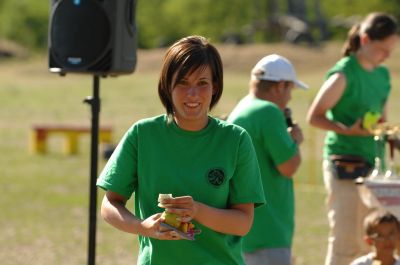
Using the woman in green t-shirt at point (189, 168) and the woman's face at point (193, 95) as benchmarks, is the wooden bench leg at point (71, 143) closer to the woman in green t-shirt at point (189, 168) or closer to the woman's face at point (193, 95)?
the woman in green t-shirt at point (189, 168)

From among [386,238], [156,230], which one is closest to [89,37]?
[386,238]

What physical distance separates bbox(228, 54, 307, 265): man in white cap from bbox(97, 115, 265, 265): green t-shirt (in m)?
1.92

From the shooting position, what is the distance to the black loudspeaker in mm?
8023

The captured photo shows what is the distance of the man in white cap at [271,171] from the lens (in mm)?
6426

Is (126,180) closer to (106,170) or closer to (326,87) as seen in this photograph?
(106,170)

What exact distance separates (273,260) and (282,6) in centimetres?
7459

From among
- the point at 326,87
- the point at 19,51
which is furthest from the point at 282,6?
the point at 326,87

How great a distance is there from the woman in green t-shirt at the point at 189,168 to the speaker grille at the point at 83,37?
3.59 meters

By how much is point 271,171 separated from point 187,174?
220 centimetres

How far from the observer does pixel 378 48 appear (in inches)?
304

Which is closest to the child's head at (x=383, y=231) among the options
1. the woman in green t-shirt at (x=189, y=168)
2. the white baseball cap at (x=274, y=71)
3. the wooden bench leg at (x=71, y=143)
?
the white baseball cap at (x=274, y=71)

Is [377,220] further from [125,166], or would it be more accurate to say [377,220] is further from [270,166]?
[125,166]

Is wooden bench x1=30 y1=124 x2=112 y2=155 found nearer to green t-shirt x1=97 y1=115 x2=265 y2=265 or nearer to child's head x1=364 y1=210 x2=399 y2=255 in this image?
child's head x1=364 y1=210 x2=399 y2=255

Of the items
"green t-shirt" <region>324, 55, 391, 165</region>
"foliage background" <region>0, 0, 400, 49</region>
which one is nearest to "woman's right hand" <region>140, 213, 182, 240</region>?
"green t-shirt" <region>324, 55, 391, 165</region>
